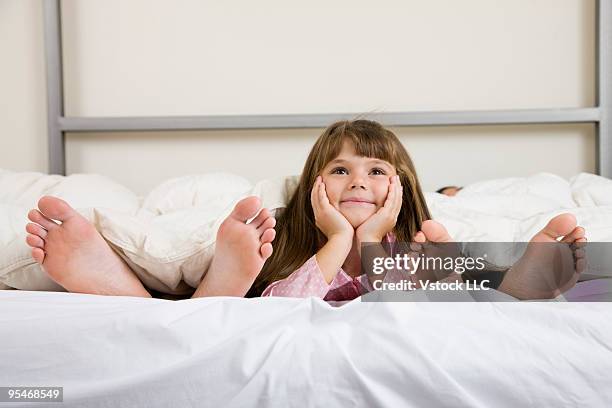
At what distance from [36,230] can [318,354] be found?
0.42 m

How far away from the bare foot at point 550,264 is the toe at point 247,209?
35cm

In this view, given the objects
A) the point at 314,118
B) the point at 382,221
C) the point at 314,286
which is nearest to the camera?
the point at 314,286

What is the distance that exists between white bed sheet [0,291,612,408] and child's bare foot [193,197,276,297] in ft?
0.49

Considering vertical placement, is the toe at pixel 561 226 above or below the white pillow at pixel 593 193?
above

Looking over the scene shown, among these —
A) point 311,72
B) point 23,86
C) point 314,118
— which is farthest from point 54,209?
point 23,86

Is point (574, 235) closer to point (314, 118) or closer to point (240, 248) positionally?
point (240, 248)

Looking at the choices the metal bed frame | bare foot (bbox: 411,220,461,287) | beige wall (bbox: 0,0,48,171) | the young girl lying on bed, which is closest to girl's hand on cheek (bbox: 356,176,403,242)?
the young girl lying on bed

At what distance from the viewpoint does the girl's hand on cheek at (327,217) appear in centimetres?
98

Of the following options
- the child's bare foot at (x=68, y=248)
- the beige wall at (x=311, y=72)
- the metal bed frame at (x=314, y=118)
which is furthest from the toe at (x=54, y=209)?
the beige wall at (x=311, y=72)

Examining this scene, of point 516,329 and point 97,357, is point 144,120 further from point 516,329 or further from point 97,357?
point 516,329

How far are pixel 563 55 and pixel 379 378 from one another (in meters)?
1.55

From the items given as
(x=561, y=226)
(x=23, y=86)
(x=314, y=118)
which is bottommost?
(x=561, y=226)

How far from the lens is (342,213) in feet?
3.36

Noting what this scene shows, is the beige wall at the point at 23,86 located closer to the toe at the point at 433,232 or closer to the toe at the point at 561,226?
the toe at the point at 433,232
